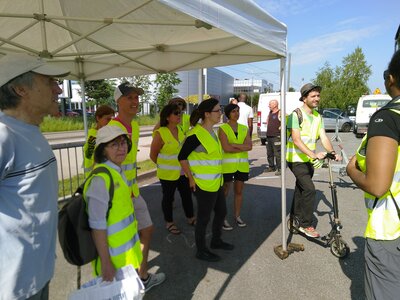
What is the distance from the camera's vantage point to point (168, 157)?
402 centimetres

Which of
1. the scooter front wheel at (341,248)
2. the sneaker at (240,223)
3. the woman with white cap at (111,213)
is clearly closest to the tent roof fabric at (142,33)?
the woman with white cap at (111,213)

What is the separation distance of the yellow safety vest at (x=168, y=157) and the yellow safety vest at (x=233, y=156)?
666 millimetres

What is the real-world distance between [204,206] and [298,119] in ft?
5.58

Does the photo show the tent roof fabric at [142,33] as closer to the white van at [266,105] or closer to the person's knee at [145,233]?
the person's knee at [145,233]

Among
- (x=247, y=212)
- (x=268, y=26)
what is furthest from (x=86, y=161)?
(x=247, y=212)

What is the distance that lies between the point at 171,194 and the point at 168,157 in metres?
0.56

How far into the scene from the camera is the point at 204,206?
3227 millimetres

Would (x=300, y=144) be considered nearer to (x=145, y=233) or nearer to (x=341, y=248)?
(x=341, y=248)

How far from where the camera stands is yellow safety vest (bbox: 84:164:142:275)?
1927mm

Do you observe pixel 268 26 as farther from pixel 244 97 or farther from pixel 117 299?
pixel 244 97

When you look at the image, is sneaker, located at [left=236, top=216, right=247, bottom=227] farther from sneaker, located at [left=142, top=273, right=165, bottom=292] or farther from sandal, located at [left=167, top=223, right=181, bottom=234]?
sneaker, located at [left=142, top=273, right=165, bottom=292]

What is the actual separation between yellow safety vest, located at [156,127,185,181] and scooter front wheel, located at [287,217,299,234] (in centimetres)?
177

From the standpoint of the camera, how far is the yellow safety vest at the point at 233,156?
4121 millimetres

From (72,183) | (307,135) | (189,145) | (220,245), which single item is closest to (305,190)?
(307,135)
